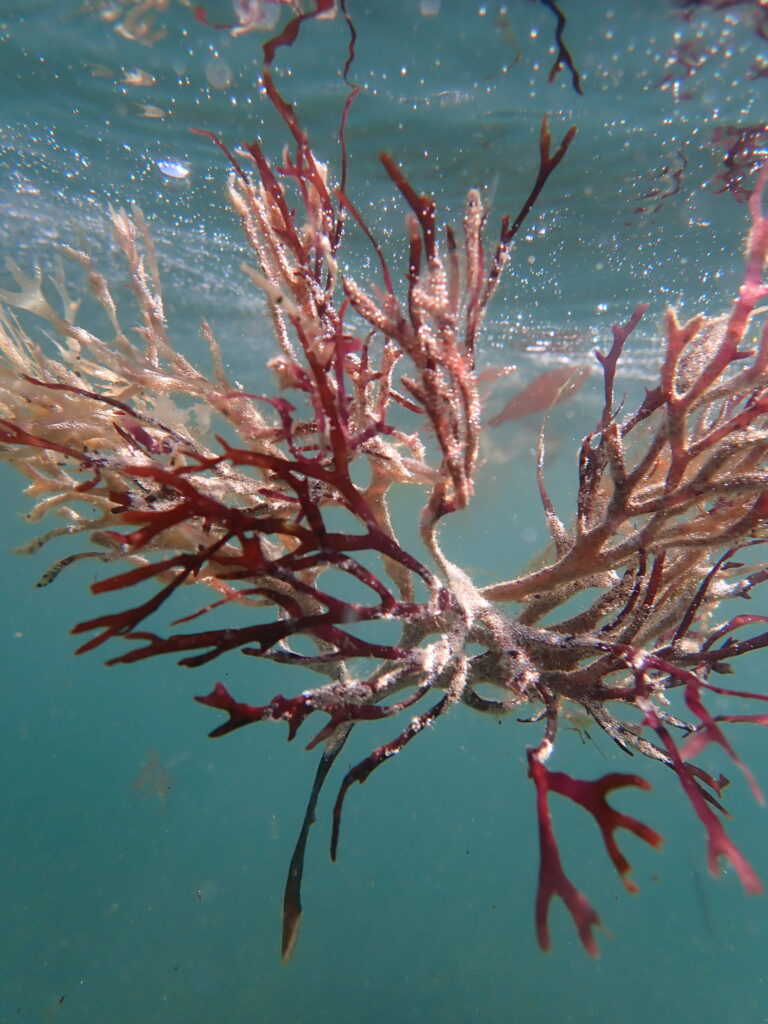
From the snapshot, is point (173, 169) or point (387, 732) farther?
point (387, 732)

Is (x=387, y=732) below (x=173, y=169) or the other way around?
below

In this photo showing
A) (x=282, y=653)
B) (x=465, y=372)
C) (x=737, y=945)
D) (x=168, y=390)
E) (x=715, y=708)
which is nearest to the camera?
(x=465, y=372)

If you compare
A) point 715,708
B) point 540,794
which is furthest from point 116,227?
point 715,708

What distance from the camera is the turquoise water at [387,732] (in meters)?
6.30

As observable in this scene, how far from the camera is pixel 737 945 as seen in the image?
20438 mm

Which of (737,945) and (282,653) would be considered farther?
(737,945)

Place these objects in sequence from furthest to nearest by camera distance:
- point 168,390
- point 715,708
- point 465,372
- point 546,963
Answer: point 715,708 → point 546,963 → point 168,390 → point 465,372

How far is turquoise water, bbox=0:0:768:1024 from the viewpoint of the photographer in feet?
20.7

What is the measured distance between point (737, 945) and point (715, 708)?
12.2m

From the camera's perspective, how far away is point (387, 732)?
96.2 feet

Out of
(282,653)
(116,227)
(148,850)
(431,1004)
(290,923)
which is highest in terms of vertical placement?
(116,227)

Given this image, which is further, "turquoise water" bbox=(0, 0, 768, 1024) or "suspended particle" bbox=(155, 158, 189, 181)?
"suspended particle" bbox=(155, 158, 189, 181)

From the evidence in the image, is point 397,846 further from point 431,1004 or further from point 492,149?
point 492,149

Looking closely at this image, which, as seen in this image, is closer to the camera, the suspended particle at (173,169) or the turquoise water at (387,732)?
the turquoise water at (387,732)
